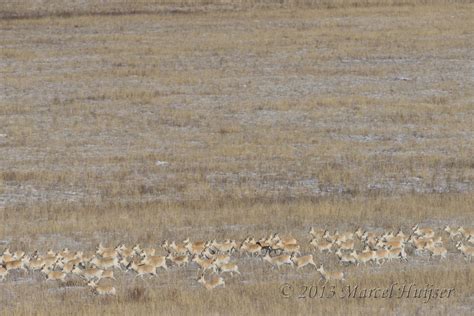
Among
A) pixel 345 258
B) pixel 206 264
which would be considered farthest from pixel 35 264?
pixel 345 258

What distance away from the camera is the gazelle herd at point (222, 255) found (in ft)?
51.0

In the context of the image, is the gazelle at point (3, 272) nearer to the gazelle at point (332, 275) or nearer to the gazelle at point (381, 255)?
the gazelle at point (332, 275)

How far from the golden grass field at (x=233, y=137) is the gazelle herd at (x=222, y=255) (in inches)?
8.0

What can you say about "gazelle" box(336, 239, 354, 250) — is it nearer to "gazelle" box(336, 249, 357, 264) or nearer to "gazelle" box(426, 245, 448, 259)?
"gazelle" box(336, 249, 357, 264)

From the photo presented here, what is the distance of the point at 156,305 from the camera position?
1353 cm

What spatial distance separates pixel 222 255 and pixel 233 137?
14.6m

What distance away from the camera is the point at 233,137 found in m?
30.3

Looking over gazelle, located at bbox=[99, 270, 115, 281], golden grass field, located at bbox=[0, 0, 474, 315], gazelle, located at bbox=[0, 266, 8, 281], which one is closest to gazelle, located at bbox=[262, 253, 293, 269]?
golden grass field, located at bbox=[0, 0, 474, 315]

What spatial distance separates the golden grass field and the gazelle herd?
202mm

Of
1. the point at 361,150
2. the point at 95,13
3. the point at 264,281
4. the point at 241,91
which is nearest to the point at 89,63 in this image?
the point at 241,91

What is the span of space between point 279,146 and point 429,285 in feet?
48.4

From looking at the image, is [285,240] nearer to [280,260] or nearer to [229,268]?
[280,260]

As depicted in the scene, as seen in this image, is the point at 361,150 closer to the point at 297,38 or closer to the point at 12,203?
the point at 12,203

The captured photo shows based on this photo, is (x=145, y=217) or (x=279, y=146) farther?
(x=279, y=146)
